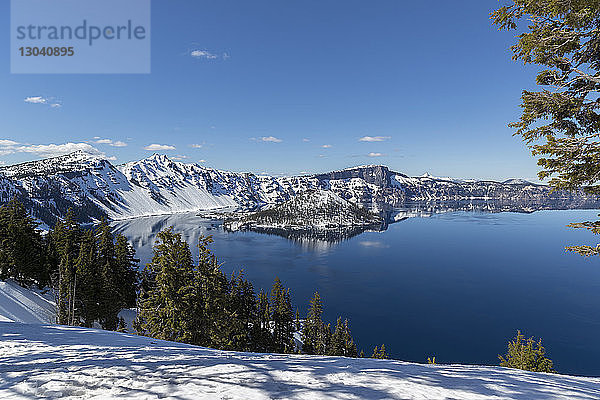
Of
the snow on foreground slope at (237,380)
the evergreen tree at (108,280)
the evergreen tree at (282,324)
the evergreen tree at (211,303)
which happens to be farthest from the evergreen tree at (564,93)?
the evergreen tree at (108,280)

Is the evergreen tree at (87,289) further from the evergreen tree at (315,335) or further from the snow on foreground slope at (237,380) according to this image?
the snow on foreground slope at (237,380)

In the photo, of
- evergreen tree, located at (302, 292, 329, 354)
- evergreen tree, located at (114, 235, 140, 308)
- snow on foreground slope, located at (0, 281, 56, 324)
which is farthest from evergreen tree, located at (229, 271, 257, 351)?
snow on foreground slope, located at (0, 281, 56, 324)

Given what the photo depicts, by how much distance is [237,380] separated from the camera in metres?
5.96

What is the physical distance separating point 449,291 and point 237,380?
276ft

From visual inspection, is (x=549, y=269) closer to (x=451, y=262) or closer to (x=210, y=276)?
(x=451, y=262)

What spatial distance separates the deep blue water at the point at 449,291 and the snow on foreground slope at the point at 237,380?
71.2 feet

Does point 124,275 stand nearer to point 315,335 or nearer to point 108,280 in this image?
point 108,280

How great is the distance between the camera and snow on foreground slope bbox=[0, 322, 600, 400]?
17.9ft

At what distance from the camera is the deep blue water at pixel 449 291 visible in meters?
52.2

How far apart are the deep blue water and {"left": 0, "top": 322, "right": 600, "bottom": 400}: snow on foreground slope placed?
854 inches

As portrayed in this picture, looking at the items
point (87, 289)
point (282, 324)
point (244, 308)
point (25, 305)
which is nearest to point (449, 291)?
point (282, 324)

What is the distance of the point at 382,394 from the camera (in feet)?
18.0

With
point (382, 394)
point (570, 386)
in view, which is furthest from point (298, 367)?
point (570, 386)

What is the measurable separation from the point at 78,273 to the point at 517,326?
246 ft
